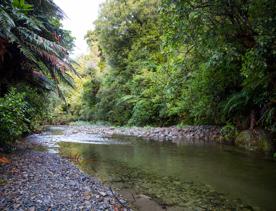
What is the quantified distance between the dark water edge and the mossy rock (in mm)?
711

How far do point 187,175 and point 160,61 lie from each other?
51.3 ft

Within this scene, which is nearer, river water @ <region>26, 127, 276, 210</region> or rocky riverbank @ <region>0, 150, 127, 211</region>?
rocky riverbank @ <region>0, 150, 127, 211</region>

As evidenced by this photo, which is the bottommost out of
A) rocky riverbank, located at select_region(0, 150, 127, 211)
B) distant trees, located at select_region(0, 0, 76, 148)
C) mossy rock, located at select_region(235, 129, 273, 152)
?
rocky riverbank, located at select_region(0, 150, 127, 211)

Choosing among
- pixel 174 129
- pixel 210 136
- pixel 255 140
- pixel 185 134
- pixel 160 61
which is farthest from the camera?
pixel 160 61

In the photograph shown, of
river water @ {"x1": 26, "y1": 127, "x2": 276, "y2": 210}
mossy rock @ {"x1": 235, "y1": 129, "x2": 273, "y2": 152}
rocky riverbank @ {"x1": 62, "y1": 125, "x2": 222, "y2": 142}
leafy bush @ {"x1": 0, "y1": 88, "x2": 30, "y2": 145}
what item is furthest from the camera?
rocky riverbank @ {"x1": 62, "y1": 125, "x2": 222, "y2": 142}

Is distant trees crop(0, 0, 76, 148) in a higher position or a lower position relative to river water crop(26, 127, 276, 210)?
higher

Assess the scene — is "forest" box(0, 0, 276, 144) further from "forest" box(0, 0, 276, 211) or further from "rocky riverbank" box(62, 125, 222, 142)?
"rocky riverbank" box(62, 125, 222, 142)

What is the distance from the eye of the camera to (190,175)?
20.6 feet

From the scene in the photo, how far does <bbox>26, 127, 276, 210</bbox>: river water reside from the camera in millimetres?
4668

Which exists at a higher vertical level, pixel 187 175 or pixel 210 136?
pixel 210 136

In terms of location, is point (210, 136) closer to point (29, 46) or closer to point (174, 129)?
point (174, 129)

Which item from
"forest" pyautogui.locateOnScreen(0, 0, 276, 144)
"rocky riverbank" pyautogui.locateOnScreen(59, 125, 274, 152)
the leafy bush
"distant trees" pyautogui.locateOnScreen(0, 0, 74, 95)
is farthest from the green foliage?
the leafy bush

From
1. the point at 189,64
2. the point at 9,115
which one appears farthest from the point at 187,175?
the point at 189,64

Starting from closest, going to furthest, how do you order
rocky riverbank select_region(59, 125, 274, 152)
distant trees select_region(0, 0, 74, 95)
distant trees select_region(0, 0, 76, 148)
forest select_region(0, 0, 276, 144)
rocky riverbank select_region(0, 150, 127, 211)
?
rocky riverbank select_region(0, 150, 127, 211) → forest select_region(0, 0, 276, 144) → distant trees select_region(0, 0, 76, 148) → distant trees select_region(0, 0, 74, 95) → rocky riverbank select_region(59, 125, 274, 152)
